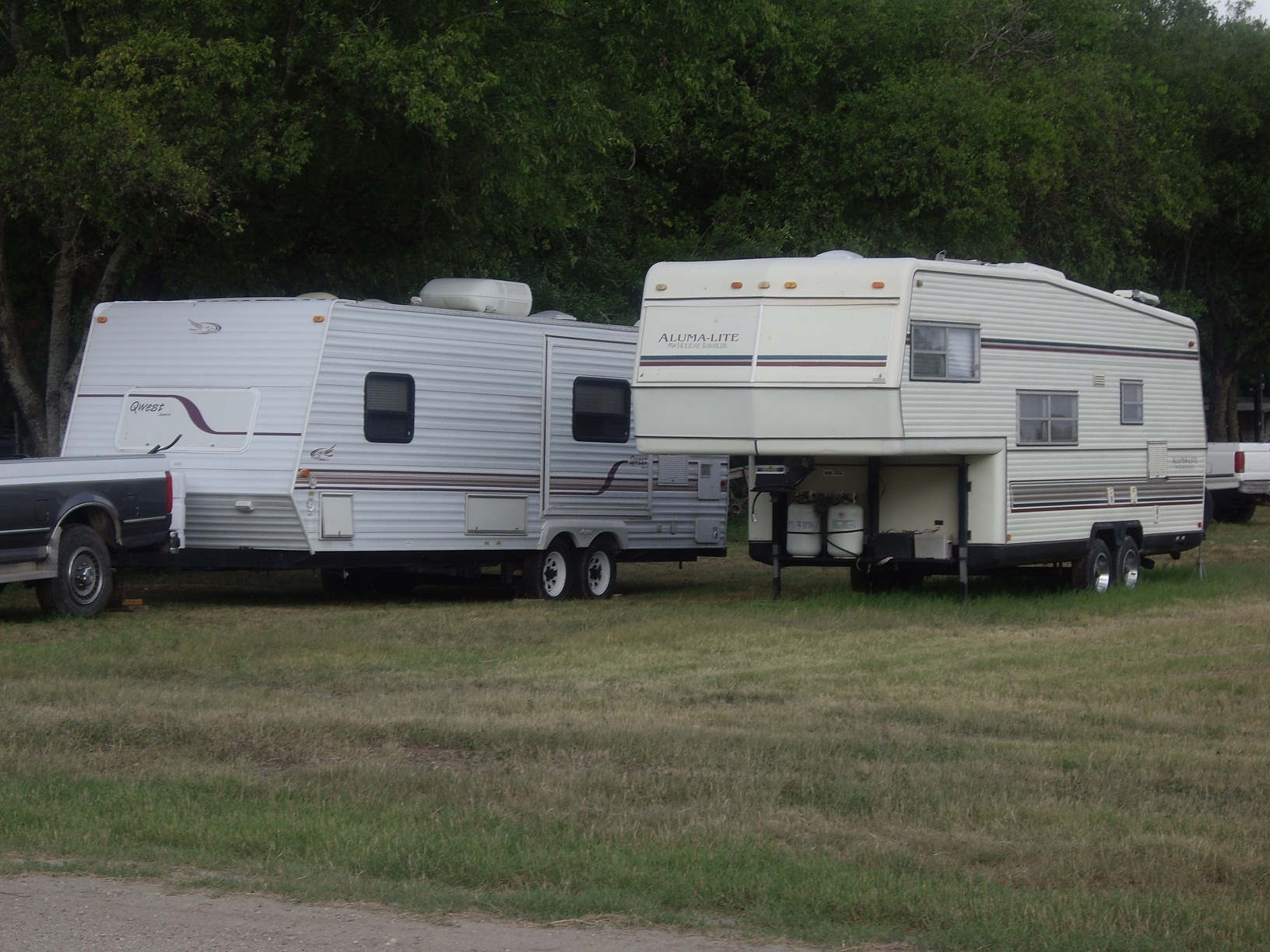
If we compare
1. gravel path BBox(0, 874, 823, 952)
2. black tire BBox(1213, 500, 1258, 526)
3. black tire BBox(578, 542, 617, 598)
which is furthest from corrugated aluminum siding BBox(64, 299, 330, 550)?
black tire BBox(1213, 500, 1258, 526)

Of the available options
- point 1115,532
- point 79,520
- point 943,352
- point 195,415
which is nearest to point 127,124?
point 195,415

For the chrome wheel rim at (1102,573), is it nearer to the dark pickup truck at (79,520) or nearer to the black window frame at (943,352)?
the black window frame at (943,352)

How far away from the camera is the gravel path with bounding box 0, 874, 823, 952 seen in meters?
5.61

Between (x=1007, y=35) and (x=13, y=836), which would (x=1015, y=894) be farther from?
(x=1007, y=35)

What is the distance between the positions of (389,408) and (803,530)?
433 cm

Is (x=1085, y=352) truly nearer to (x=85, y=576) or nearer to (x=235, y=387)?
(x=235, y=387)

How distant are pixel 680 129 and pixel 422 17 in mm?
11593

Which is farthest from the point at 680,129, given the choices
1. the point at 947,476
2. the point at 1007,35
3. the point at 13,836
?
the point at 13,836

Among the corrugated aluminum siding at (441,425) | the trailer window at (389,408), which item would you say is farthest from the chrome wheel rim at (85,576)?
the trailer window at (389,408)

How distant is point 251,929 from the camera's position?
577 centimetres

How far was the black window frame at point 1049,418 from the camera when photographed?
54.9ft

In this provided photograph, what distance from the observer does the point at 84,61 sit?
1623cm

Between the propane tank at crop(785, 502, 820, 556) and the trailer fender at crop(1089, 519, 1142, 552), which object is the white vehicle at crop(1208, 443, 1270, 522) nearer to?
the trailer fender at crop(1089, 519, 1142, 552)

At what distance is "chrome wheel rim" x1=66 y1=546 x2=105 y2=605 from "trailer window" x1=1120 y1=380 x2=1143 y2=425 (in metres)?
10.8
